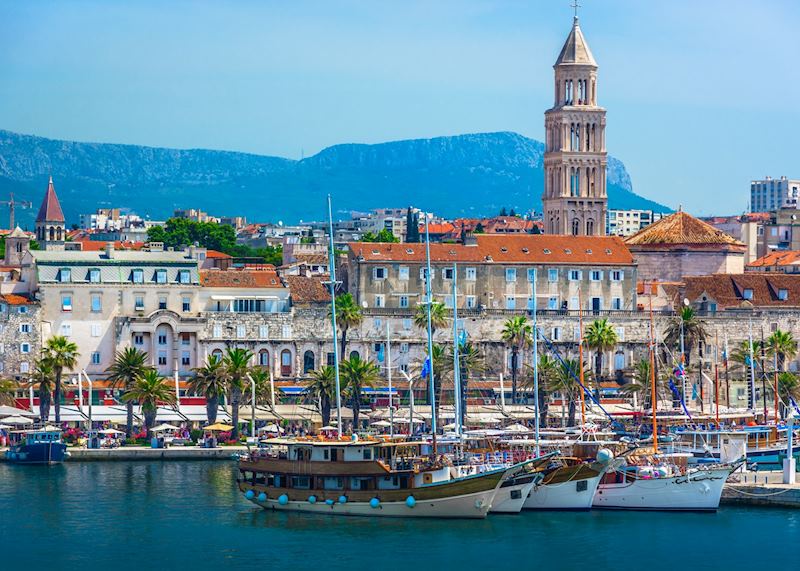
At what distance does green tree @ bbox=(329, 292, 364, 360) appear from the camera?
129125 mm

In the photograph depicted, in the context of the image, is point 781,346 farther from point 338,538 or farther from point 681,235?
point 338,538

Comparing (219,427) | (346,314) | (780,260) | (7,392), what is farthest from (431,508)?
(780,260)

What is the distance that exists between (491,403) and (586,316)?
14.2 meters

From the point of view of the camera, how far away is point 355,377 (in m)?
118

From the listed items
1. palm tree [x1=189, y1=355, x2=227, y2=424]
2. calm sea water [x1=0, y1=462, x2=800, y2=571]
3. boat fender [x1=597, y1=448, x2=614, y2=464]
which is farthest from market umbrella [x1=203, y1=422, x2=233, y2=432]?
boat fender [x1=597, y1=448, x2=614, y2=464]

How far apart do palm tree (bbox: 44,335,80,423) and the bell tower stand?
6836 cm

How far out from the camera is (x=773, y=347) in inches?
5138

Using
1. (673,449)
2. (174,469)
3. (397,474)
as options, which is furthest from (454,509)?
(174,469)

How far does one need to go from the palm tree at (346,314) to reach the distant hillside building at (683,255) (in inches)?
1276

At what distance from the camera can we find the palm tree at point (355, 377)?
11806 centimetres

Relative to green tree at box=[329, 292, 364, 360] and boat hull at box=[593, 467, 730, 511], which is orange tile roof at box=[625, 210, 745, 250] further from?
boat hull at box=[593, 467, 730, 511]

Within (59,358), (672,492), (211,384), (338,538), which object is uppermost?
(59,358)

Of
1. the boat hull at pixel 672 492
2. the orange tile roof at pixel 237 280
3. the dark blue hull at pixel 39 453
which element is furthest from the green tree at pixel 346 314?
the boat hull at pixel 672 492

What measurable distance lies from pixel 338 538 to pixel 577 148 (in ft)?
333
